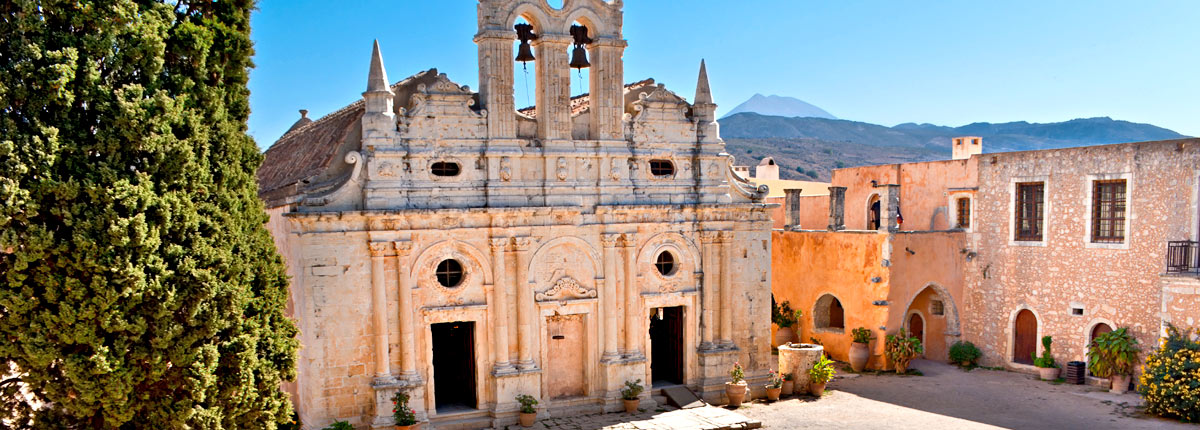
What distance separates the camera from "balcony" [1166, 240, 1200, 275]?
1912 centimetres

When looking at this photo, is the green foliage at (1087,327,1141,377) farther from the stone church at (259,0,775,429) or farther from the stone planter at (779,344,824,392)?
the stone church at (259,0,775,429)

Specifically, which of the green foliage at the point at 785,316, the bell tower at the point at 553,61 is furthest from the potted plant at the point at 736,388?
the green foliage at the point at 785,316

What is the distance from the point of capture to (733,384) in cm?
1875

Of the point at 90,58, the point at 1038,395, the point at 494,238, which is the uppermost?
the point at 90,58

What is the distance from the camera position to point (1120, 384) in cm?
2017

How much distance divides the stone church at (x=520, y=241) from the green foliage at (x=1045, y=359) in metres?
8.44

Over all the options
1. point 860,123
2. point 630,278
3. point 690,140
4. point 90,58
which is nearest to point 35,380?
point 90,58

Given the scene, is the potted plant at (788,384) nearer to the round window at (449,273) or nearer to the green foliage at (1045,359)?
the green foliage at (1045,359)

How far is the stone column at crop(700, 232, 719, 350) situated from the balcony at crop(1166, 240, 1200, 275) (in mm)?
11077

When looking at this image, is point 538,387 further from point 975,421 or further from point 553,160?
point 975,421

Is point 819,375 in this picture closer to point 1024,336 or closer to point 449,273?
point 1024,336

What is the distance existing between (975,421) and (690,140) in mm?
9018

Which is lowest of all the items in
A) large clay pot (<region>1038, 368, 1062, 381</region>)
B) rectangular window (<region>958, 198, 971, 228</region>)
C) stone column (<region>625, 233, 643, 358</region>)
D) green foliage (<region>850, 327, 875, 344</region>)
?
large clay pot (<region>1038, 368, 1062, 381</region>)

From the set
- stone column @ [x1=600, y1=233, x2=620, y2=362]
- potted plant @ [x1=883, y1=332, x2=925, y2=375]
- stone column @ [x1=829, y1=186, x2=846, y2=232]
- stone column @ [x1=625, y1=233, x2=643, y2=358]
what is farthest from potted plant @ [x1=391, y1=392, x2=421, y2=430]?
stone column @ [x1=829, y1=186, x2=846, y2=232]
